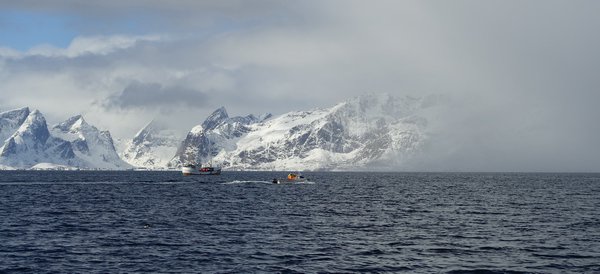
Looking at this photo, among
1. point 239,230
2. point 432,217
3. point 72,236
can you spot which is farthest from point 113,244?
point 432,217

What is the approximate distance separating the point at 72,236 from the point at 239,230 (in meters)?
20.5

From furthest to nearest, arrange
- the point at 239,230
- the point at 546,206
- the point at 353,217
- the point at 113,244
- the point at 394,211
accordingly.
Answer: the point at 546,206 < the point at 394,211 < the point at 353,217 < the point at 239,230 < the point at 113,244

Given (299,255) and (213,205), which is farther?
(213,205)

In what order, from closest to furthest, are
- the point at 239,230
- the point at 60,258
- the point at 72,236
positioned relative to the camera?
the point at 60,258, the point at 72,236, the point at 239,230

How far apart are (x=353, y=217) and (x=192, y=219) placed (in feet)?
83.1

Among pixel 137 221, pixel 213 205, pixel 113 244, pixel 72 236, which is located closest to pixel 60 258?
pixel 113 244

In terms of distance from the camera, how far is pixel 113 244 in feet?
230

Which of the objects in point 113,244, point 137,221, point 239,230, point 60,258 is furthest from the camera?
point 137,221

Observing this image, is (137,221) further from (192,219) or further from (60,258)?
(60,258)

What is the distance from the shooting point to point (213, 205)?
5098 inches

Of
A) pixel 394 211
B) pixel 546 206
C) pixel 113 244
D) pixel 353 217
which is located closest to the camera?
pixel 113 244

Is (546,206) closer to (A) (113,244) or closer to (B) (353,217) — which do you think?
(B) (353,217)

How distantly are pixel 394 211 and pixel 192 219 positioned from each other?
3714 cm

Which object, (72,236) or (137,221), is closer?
(72,236)
